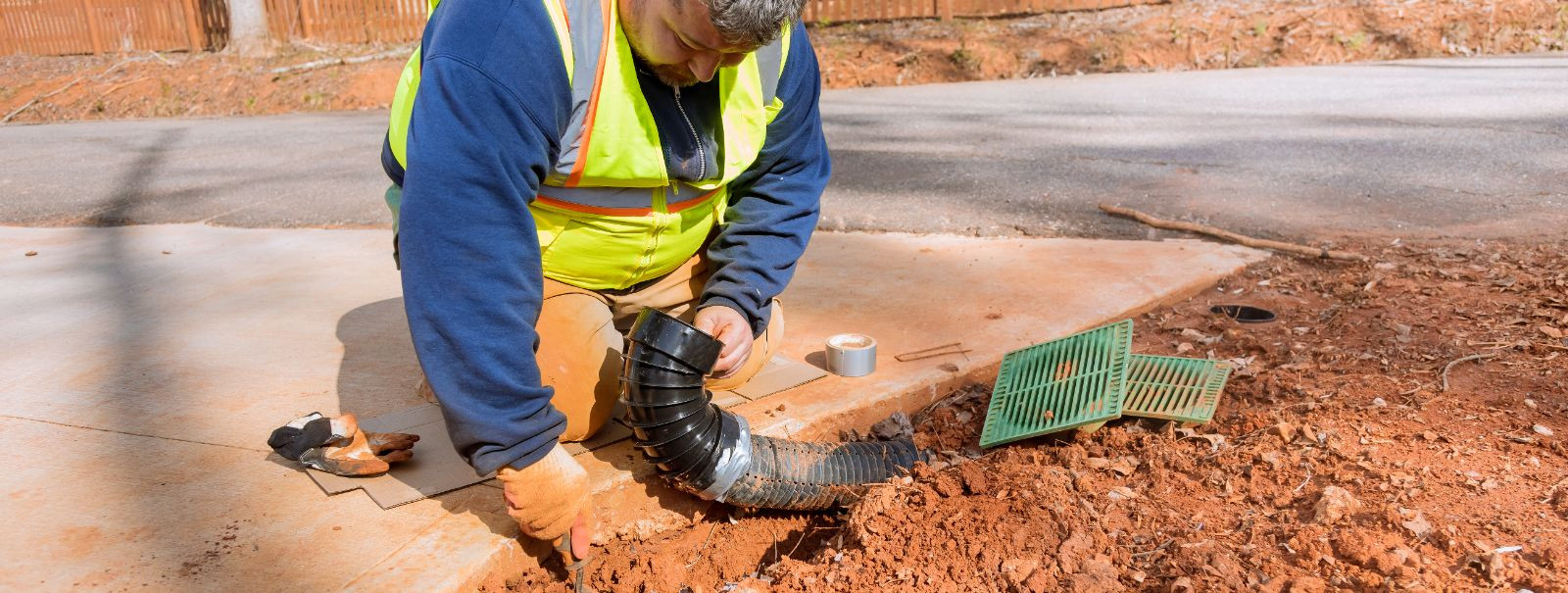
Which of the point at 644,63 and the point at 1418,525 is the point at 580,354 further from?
the point at 1418,525

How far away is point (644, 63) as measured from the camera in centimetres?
195

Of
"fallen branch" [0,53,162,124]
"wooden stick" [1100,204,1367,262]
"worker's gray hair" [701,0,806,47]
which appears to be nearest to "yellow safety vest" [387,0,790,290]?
"worker's gray hair" [701,0,806,47]

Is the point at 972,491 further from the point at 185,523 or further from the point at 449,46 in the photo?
the point at 185,523

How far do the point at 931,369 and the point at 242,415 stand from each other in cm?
173

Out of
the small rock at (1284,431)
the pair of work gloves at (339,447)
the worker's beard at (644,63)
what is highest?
the worker's beard at (644,63)

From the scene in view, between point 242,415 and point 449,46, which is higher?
point 449,46

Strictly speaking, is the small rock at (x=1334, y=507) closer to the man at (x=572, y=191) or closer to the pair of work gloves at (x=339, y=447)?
the man at (x=572, y=191)

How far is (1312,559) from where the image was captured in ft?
5.72

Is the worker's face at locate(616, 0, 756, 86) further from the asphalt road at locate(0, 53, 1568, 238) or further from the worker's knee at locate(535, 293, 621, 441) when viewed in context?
the asphalt road at locate(0, 53, 1568, 238)

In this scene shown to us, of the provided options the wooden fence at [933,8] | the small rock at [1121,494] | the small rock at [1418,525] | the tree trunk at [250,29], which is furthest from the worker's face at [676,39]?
the tree trunk at [250,29]

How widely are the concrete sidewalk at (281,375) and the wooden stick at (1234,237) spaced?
0.19m

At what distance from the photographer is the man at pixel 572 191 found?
1.68 meters

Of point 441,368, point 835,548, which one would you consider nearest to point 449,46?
point 441,368

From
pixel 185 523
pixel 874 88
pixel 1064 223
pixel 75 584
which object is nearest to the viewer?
pixel 75 584
